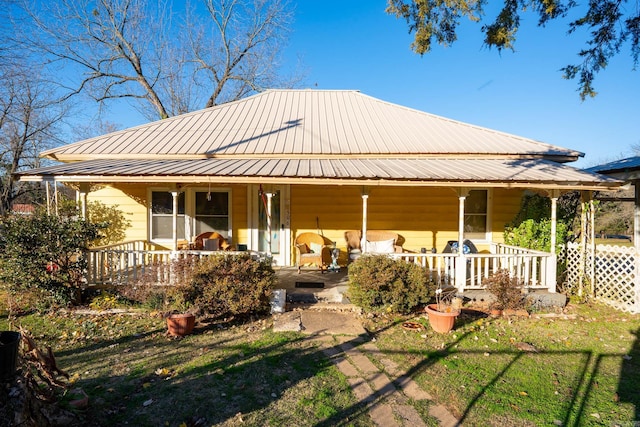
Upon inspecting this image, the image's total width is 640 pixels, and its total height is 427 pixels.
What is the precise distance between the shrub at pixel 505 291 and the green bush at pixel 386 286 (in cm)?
130

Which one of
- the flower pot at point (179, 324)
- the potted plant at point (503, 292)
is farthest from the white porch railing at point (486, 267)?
the flower pot at point (179, 324)

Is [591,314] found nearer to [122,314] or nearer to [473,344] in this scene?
[473,344]

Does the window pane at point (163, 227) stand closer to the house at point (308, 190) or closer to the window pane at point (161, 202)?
the house at point (308, 190)

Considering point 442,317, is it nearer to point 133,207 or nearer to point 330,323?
point 330,323

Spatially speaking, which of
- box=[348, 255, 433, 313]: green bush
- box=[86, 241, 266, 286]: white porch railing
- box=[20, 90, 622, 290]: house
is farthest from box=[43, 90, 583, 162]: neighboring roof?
box=[348, 255, 433, 313]: green bush

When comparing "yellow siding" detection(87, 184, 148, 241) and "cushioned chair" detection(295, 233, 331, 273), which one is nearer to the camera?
"cushioned chair" detection(295, 233, 331, 273)

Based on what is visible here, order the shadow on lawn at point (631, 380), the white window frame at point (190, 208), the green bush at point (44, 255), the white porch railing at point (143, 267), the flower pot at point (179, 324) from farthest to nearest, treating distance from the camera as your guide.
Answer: the white window frame at point (190, 208) < the white porch railing at point (143, 267) < the green bush at point (44, 255) < the flower pot at point (179, 324) < the shadow on lawn at point (631, 380)

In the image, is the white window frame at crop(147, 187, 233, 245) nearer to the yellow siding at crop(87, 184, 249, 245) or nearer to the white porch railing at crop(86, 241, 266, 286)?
the yellow siding at crop(87, 184, 249, 245)

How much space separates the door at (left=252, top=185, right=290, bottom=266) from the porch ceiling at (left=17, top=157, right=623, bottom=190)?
4.80ft

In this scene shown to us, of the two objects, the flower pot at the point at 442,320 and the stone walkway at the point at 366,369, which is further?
the flower pot at the point at 442,320

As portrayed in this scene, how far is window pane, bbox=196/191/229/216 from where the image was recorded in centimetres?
1042

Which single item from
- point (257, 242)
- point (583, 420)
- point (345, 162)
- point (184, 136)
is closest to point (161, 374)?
point (583, 420)

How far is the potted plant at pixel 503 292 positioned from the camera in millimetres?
7059

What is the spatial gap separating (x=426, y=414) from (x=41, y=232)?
7463mm
